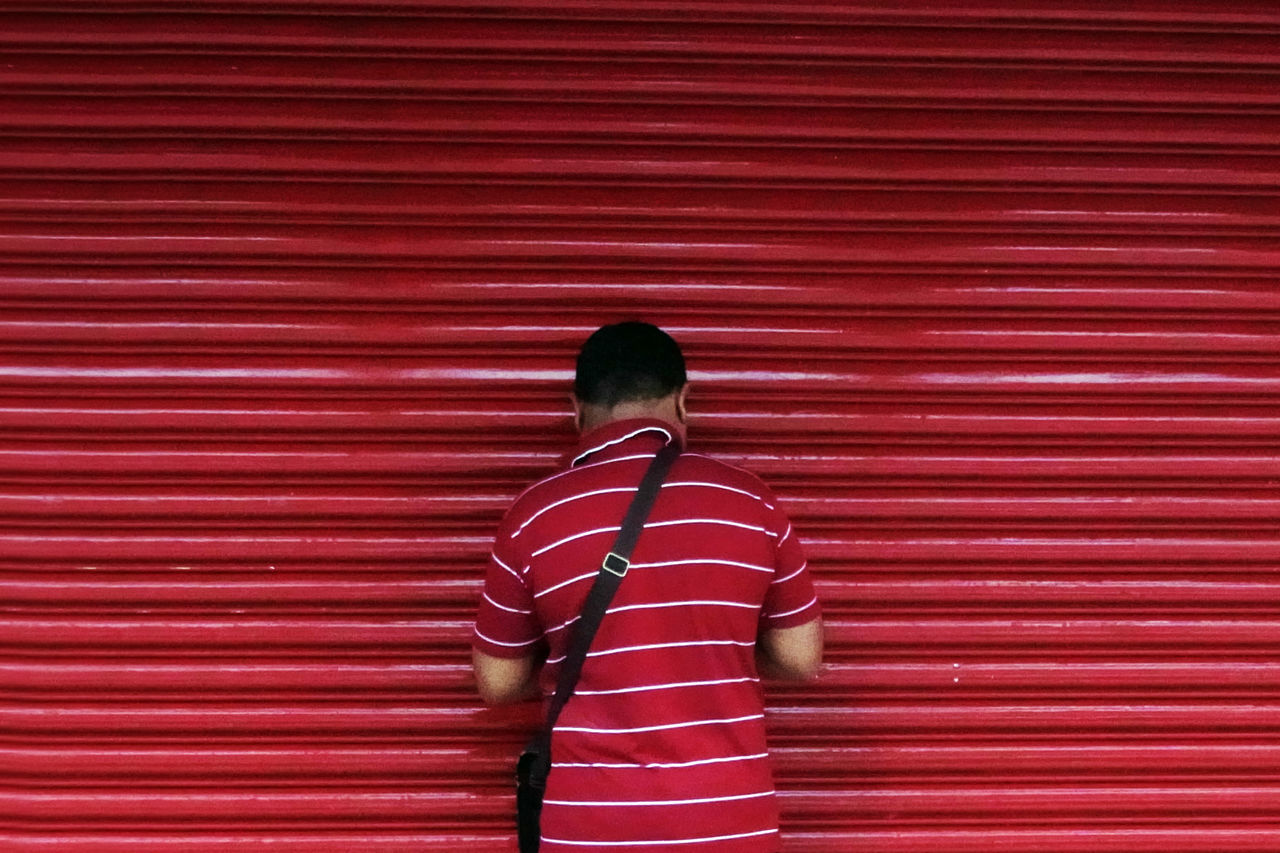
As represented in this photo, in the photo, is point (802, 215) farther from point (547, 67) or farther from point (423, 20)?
point (423, 20)

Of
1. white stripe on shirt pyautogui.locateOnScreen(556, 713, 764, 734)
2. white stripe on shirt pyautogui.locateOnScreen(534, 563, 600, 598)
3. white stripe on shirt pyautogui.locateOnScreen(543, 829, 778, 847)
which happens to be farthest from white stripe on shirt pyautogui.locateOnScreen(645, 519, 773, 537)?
white stripe on shirt pyautogui.locateOnScreen(543, 829, 778, 847)

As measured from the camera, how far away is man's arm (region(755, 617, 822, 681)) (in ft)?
7.11

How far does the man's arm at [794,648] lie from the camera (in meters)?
2.17

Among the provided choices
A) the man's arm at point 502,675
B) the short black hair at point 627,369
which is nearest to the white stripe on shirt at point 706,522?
the short black hair at point 627,369

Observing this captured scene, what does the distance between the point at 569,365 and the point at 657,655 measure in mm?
997

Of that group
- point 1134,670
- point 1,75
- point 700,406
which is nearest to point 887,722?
point 1134,670

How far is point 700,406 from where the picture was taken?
8.71 feet

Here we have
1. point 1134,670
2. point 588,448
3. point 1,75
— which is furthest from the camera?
point 1134,670

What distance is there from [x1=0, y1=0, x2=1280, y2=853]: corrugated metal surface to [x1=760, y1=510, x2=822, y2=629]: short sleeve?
0.56 metres

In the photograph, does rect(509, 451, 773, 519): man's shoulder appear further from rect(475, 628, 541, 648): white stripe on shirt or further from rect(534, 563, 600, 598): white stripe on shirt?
rect(475, 628, 541, 648): white stripe on shirt

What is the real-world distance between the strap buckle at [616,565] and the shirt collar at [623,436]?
0.24 meters

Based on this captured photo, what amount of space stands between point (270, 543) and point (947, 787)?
213 centimetres

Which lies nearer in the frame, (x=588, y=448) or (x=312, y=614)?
(x=588, y=448)

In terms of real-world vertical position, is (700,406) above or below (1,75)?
below
